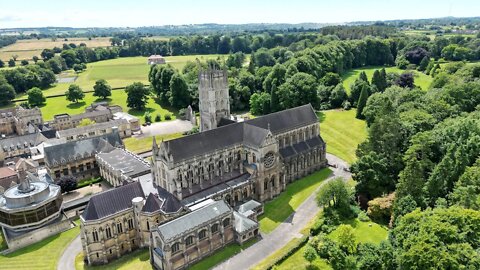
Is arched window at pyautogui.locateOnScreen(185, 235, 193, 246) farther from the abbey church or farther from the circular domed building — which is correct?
the circular domed building

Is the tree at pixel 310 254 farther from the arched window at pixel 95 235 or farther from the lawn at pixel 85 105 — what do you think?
the lawn at pixel 85 105

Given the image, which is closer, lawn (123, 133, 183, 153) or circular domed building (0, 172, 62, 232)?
circular domed building (0, 172, 62, 232)

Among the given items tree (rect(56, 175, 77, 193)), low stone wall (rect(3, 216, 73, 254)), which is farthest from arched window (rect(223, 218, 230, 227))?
tree (rect(56, 175, 77, 193))

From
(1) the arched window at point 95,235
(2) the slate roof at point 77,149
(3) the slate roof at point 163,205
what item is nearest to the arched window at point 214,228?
(3) the slate roof at point 163,205

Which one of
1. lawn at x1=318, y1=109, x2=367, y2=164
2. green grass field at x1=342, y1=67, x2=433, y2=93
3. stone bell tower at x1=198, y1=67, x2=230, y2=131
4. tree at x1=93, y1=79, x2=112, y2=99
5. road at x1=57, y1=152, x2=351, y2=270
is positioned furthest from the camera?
tree at x1=93, y1=79, x2=112, y2=99

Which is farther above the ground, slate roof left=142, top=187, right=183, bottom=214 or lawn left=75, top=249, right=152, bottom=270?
slate roof left=142, top=187, right=183, bottom=214

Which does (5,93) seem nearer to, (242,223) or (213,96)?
(213,96)
